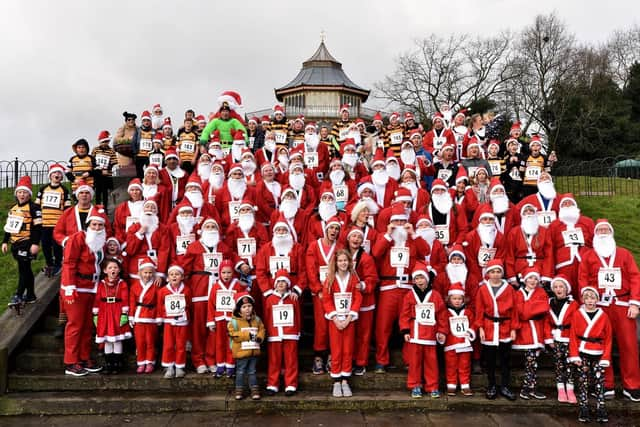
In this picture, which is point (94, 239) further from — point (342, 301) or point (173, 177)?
point (342, 301)

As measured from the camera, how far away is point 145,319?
6352 millimetres

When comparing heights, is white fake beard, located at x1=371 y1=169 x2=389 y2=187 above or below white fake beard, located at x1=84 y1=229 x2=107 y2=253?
above

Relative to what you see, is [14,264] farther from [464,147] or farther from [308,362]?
[464,147]

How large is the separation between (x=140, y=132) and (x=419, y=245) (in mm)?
7475

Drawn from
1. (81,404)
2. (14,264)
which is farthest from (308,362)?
(14,264)

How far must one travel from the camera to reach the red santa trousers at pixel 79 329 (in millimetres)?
6355

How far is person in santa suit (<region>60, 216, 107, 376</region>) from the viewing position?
20.9 feet

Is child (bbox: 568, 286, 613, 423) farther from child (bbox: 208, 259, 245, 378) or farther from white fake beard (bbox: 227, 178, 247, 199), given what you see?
white fake beard (bbox: 227, 178, 247, 199)

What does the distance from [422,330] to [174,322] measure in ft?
10.8

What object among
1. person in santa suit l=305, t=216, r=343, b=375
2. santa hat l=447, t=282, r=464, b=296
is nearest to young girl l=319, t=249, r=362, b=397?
person in santa suit l=305, t=216, r=343, b=375

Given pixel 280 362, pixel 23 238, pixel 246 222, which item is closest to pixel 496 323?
pixel 280 362

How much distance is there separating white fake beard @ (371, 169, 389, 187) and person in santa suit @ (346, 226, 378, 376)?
2081 millimetres

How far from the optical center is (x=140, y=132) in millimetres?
11055

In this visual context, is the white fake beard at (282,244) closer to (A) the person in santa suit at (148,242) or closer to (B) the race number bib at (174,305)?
(B) the race number bib at (174,305)
